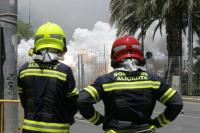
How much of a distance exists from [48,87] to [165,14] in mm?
22049

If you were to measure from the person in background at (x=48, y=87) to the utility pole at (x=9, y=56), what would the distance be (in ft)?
3.87

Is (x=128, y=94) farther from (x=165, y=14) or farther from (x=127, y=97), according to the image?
(x=165, y=14)

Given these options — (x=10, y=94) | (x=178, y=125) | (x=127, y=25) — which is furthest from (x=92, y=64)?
(x=10, y=94)

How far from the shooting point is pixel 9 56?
507 cm

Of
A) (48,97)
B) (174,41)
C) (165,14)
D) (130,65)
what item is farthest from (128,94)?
(174,41)

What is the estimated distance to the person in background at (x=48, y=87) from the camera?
3723mm

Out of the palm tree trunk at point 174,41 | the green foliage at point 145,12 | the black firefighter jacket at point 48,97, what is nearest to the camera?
the black firefighter jacket at point 48,97

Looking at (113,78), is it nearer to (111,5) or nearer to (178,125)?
(178,125)

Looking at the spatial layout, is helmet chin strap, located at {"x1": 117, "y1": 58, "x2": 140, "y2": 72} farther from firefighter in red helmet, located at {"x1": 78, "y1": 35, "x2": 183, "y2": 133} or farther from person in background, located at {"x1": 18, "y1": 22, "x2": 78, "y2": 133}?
person in background, located at {"x1": 18, "y1": 22, "x2": 78, "y2": 133}

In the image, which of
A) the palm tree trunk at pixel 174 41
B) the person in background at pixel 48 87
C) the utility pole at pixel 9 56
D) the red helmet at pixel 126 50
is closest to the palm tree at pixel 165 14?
the palm tree trunk at pixel 174 41

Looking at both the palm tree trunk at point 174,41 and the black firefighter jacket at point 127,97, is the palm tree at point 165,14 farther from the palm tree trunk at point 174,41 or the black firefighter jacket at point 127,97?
the black firefighter jacket at point 127,97

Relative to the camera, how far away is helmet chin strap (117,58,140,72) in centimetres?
343

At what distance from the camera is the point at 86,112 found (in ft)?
11.5

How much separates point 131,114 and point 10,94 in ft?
6.71
